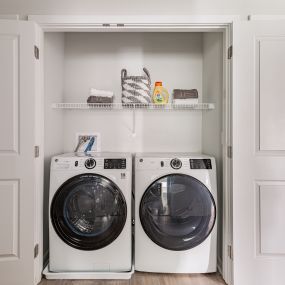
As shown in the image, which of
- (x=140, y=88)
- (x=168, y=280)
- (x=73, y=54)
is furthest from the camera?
(x=73, y=54)

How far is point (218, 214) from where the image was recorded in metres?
2.04

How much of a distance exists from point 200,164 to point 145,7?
1308 mm

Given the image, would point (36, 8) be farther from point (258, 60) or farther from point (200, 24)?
point (258, 60)

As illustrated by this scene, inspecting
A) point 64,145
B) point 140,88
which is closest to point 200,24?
point 140,88

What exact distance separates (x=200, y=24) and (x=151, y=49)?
799 millimetres

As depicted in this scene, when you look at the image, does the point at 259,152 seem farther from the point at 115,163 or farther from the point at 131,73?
the point at 131,73

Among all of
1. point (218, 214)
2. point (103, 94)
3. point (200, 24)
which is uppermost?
point (200, 24)

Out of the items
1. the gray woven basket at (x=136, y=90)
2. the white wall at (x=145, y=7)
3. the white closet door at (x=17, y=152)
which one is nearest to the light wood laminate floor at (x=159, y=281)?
the white closet door at (x=17, y=152)

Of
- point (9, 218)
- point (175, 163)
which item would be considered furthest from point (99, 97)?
point (9, 218)

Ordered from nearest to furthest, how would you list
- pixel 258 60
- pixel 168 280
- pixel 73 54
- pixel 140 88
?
pixel 258 60 < pixel 168 280 < pixel 140 88 < pixel 73 54

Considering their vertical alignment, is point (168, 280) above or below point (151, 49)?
below

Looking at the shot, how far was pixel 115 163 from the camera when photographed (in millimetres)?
1979

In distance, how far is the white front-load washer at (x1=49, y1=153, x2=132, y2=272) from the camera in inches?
76.0

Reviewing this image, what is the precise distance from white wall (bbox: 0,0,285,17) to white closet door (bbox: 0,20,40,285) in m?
0.20
